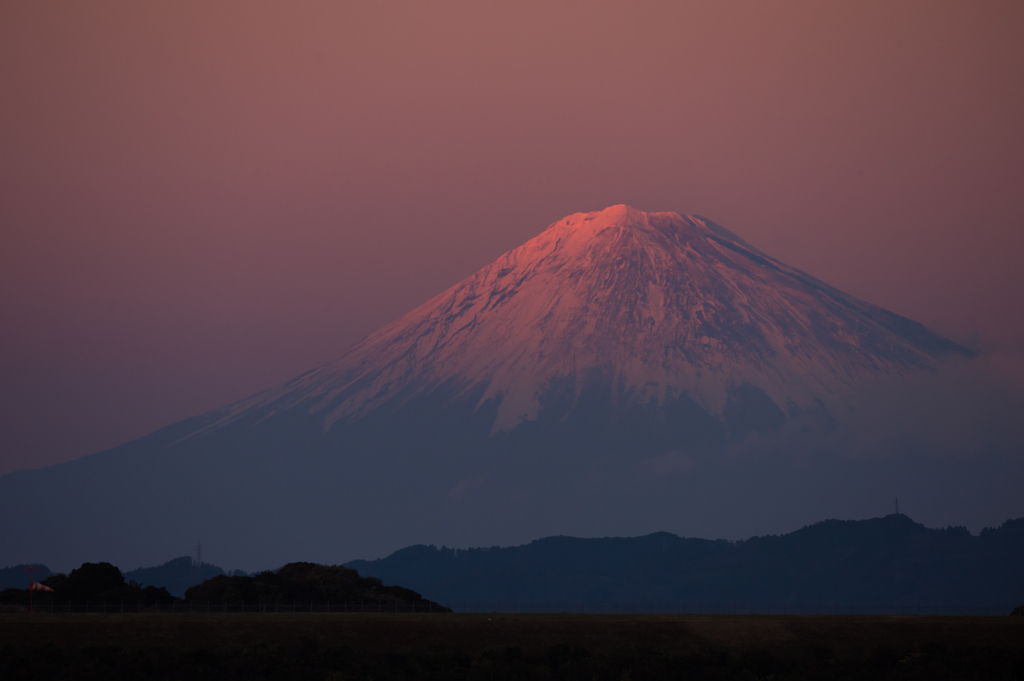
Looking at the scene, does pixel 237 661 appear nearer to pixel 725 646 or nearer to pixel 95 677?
pixel 95 677

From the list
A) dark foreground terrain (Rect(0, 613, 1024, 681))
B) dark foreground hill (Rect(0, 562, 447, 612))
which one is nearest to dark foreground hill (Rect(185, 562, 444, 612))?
dark foreground hill (Rect(0, 562, 447, 612))

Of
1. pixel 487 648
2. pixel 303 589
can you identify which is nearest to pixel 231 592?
pixel 303 589

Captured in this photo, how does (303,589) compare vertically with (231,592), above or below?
above

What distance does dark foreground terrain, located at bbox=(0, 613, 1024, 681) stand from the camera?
220 feet

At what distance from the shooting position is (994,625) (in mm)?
75625

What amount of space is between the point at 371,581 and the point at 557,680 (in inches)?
1532

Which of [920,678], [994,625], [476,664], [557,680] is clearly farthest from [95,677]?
[994,625]

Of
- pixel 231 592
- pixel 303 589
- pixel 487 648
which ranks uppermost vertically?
pixel 303 589

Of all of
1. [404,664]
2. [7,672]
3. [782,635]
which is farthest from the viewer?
[782,635]

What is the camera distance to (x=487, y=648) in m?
71.4

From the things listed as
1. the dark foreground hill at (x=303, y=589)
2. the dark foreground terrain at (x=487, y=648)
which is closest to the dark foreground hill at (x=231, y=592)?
the dark foreground hill at (x=303, y=589)

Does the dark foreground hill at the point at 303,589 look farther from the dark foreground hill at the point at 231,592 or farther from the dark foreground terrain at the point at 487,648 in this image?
the dark foreground terrain at the point at 487,648

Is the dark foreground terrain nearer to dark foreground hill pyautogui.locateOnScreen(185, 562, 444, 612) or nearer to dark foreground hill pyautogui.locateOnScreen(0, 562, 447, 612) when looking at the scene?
dark foreground hill pyautogui.locateOnScreen(0, 562, 447, 612)

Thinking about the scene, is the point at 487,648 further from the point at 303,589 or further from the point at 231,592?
the point at 303,589
